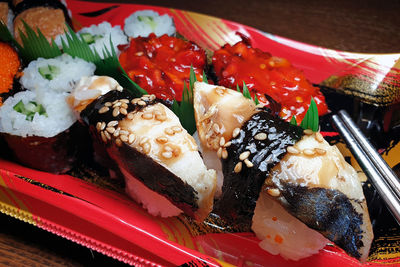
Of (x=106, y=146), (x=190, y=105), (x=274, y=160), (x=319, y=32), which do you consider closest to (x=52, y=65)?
(x=106, y=146)

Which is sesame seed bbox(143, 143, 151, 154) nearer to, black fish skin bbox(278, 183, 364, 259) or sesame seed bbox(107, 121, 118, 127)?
sesame seed bbox(107, 121, 118, 127)

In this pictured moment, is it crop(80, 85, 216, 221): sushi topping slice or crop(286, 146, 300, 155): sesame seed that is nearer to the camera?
crop(286, 146, 300, 155): sesame seed

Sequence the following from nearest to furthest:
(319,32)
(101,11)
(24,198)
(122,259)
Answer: (122,259) → (24,198) → (101,11) → (319,32)

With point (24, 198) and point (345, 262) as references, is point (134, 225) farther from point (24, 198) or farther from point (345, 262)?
point (345, 262)

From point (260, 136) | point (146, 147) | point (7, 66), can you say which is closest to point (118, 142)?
point (146, 147)

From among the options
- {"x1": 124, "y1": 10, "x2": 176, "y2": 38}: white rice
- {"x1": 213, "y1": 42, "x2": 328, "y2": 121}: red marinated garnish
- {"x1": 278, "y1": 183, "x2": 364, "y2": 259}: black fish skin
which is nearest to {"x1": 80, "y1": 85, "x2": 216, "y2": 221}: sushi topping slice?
{"x1": 278, "y1": 183, "x2": 364, "y2": 259}: black fish skin

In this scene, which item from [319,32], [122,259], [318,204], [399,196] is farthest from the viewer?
[319,32]
